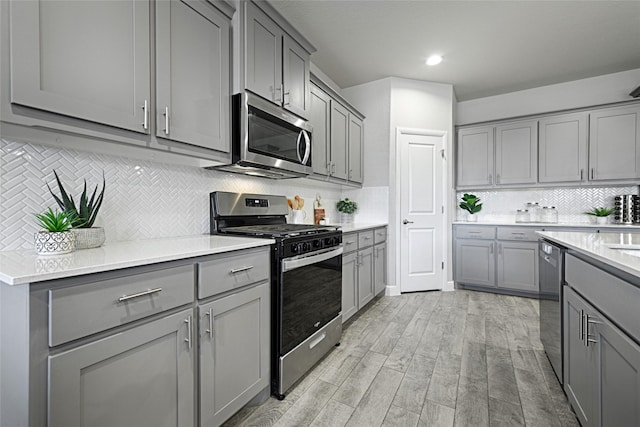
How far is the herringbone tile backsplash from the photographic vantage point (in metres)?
1.28

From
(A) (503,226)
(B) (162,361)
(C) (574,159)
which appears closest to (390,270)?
(A) (503,226)

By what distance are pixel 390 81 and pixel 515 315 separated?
312 centimetres

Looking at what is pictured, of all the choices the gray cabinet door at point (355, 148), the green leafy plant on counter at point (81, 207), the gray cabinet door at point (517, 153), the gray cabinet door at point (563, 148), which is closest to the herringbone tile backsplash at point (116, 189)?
the green leafy plant on counter at point (81, 207)

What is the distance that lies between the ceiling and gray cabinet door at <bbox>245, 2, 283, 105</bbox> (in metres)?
0.60

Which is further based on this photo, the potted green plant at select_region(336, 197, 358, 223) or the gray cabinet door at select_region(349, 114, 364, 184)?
the potted green plant at select_region(336, 197, 358, 223)

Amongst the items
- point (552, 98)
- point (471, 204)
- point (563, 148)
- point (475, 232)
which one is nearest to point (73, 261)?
point (475, 232)

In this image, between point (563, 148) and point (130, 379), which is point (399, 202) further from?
point (130, 379)

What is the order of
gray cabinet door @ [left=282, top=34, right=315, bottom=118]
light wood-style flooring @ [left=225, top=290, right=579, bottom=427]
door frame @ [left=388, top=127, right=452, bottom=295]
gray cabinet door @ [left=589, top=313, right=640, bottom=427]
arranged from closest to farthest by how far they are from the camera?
1. gray cabinet door @ [left=589, top=313, right=640, bottom=427]
2. light wood-style flooring @ [left=225, top=290, right=579, bottom=427]
3. gray cabinet door @ [left=282, top=34, right=315, bottom=118]
4. door frame @ [left=388, top=127, right=452, bottom=295]

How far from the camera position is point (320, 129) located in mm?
3039

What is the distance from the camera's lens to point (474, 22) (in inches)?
110

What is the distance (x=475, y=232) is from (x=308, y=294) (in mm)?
3072

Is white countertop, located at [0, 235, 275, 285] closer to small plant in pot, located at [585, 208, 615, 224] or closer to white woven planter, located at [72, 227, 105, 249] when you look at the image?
white woven planter, located at [72, 227, 105, 249]

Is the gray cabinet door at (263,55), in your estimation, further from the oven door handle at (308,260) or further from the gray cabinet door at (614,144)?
the gray cabinet door at (614,144)

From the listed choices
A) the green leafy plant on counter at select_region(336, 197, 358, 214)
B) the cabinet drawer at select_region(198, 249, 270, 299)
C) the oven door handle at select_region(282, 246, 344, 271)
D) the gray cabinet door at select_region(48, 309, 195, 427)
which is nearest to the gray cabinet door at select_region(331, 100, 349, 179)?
the green leafy plant on counter at select_region(336, 197, 358, 214)
